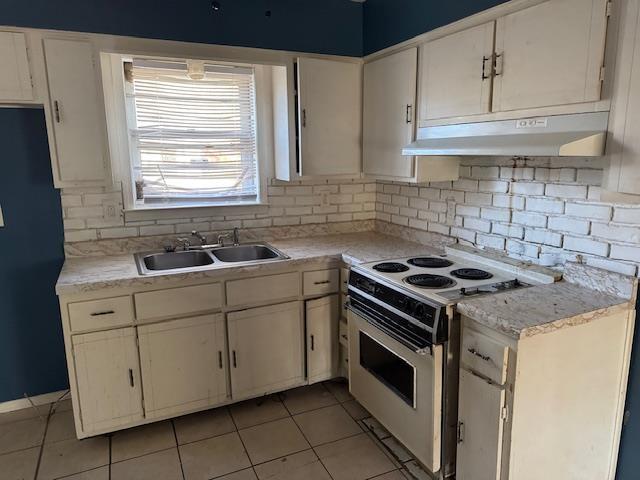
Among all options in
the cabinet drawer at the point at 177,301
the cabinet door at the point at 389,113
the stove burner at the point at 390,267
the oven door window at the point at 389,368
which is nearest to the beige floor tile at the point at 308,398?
the oven door window at the point at 389,368

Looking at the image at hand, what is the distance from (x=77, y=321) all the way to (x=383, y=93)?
7.11ft

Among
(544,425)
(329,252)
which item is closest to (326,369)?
(329,252)

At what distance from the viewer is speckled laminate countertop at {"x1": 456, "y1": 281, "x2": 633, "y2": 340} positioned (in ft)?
5.20

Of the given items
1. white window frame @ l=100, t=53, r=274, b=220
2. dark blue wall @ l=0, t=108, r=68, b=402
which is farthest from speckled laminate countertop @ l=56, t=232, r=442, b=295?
white window frame @ l=100, t=53, r=274, b=220

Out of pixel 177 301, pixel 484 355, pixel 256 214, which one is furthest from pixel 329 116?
pixel 484 355

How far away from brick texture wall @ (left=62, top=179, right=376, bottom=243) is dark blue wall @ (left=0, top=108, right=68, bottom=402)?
0.37 feet

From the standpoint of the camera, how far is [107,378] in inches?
90.7

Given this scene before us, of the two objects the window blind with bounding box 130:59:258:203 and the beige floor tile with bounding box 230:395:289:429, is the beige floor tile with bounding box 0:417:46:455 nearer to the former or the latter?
the beige floor tile with bounding box 230:395:289:429

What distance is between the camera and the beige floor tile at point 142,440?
7.66 ft

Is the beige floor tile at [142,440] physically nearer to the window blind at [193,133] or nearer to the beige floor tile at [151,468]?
the beige floor tile at [151,468]

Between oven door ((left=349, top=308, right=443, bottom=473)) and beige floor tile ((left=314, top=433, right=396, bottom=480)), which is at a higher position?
oven door ((left=349, top=308, right=443, bottom=473))

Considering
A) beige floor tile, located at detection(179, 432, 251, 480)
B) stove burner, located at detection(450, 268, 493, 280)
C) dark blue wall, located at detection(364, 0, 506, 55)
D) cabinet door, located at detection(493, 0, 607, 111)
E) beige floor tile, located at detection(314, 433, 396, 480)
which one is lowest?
beige floor tile, located at detection(314, 433, 396, 480)

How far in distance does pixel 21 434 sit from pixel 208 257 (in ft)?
4.71

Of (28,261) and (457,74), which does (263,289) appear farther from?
(457,74)
